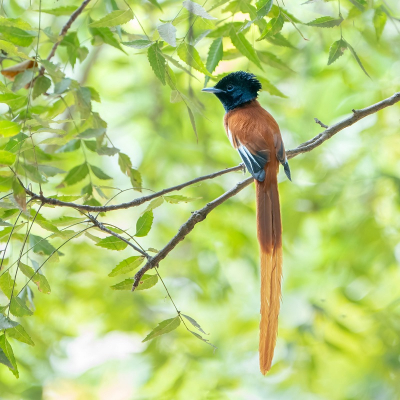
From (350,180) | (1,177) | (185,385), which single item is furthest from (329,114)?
(1,177)

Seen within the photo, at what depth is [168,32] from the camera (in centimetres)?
144

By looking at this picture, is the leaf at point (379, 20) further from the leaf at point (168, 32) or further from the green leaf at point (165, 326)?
the green leaf at point (165, 326)

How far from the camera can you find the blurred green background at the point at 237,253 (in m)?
3.28

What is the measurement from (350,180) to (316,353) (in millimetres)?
1239

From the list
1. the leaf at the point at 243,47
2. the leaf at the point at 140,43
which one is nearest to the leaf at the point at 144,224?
the leaf at the point at 140,43

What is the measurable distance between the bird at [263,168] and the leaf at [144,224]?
47 cm

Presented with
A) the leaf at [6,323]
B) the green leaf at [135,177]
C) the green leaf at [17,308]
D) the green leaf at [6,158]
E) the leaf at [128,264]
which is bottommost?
the leaf at [6,323]

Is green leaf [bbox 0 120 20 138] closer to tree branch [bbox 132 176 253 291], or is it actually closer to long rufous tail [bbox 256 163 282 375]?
tree branch [bbox 132 176 253 291]

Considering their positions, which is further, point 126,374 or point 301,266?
point 301,266

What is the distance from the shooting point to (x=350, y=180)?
11.8 ft

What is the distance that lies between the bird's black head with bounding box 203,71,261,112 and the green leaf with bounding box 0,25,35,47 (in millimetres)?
1267

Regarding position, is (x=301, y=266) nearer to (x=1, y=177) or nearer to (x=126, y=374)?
(x=126, y=374)

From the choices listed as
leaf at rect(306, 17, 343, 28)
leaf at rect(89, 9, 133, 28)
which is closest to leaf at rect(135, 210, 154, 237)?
leaf at rect(89, 9, 133, 28)

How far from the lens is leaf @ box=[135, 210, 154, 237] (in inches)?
64.4
